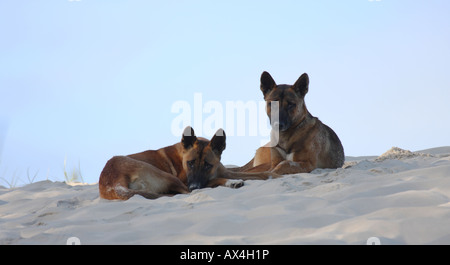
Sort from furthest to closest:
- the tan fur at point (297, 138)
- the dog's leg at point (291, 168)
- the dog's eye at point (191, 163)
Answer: the tan fur at point (297, 138)
the dog's leg at point (291, 168)
the dog's eye at point (191, 163)

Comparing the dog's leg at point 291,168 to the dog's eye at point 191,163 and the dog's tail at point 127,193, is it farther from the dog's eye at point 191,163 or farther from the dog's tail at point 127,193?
the dog's tail at point 127,193

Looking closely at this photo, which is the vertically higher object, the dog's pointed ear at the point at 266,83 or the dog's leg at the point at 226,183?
the dog's pointed ear at the point at 266,83

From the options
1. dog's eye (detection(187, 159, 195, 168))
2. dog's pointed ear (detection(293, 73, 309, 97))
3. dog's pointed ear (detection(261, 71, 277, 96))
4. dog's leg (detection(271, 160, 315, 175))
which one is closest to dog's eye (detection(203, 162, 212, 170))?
dog's eye (detection(187, 159, 195, 168))

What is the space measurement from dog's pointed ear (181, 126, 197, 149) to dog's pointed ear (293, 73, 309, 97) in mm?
2080

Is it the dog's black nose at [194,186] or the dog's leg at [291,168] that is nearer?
the dog's black nose at [194,186]

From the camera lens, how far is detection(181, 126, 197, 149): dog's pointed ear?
797 cm

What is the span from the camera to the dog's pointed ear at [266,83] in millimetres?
8969

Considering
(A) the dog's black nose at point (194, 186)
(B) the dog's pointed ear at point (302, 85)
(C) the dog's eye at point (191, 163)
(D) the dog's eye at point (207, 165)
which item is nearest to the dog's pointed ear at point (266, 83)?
(B) the dog's pointed ear at point (302, 85)

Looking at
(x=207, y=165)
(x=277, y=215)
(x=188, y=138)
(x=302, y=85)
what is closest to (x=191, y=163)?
(x=207, y=165)

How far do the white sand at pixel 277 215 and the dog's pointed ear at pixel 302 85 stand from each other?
1.99m

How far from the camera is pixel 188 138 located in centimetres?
802

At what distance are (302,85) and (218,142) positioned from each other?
1930 millimetres

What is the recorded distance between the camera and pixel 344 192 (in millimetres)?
5883
